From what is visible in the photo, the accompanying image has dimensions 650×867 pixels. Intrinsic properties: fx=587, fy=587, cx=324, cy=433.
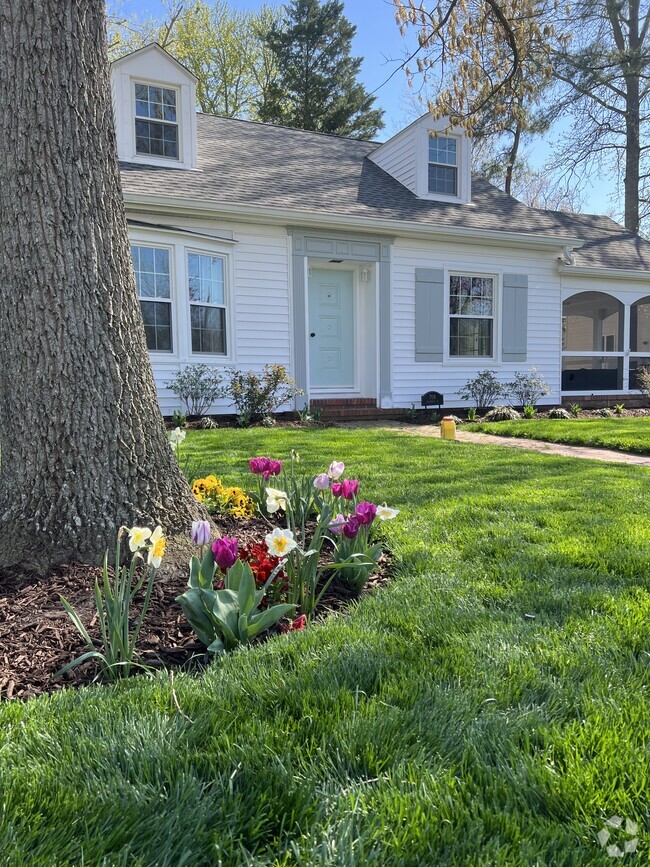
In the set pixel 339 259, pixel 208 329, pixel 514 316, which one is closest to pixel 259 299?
pixel 208 329

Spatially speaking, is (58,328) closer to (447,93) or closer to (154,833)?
(154,833)

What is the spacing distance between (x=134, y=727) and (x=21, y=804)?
0.93 ft

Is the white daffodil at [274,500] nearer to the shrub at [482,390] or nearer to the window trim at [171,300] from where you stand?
the window trim at [171,300]

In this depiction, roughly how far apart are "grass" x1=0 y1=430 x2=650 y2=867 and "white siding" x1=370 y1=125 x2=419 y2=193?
10770 mm

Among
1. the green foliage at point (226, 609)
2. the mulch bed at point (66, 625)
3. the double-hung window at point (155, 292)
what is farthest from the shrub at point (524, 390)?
the green foliage at point (226, 609)

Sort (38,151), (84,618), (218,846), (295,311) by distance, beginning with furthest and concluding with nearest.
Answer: (295,311), (38,151), (84,618), (218,846)

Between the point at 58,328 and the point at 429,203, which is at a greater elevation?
the point at 429,203

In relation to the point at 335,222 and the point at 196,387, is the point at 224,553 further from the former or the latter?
the point at 335,222

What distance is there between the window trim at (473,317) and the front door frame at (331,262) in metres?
1.24

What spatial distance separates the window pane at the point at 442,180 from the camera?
11.6 m

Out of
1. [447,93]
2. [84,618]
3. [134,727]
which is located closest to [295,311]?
[447,93]

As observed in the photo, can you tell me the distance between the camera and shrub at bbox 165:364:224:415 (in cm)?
868

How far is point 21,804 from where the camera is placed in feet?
3.65

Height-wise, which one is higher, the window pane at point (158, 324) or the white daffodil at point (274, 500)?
the window pane at point (158, 324)
